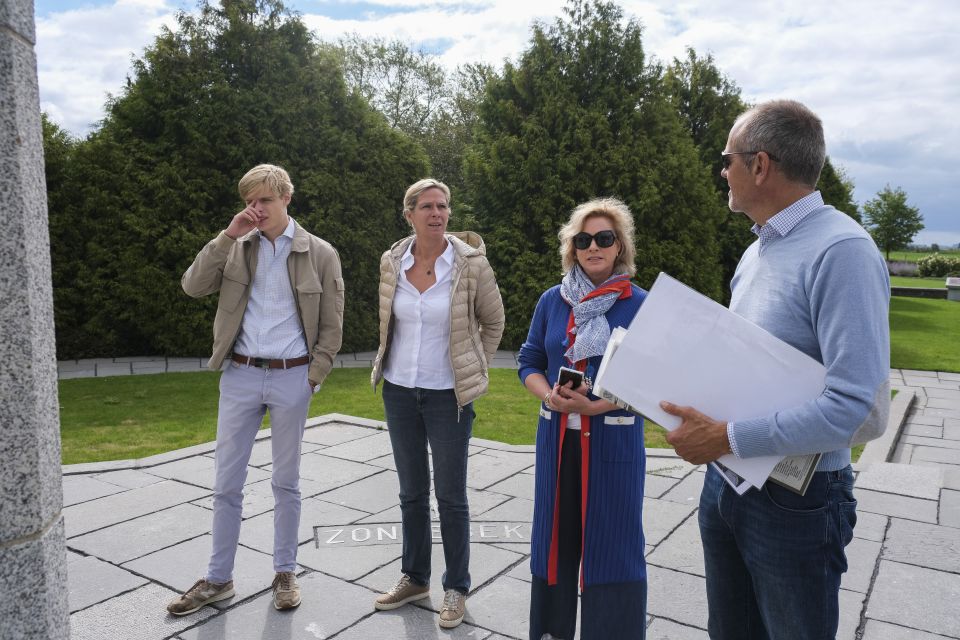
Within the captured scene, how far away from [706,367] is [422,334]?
6.14 feet

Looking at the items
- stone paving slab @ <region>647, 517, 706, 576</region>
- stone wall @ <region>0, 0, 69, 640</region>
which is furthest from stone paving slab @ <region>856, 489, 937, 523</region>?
stone wall @ <region>0, 0, 69, 640</region>

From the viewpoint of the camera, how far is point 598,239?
123 inches

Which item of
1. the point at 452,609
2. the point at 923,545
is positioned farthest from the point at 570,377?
the point at 923,545

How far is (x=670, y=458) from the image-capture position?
21.2 ft

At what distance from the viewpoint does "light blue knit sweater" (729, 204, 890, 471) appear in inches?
71.1

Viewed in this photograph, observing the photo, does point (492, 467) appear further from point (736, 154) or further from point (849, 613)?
point (736, 154)

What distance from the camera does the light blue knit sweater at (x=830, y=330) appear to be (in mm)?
1807

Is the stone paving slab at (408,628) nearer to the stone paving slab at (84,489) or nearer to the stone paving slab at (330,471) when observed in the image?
the stone paving slab at (330,471)

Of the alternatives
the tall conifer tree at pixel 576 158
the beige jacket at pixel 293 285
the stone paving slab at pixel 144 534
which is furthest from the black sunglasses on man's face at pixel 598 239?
the tall conifer tree at pixel 576 158

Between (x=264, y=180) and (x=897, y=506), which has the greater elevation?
(x=264, y=180)

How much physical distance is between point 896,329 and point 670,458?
1451 centimetres

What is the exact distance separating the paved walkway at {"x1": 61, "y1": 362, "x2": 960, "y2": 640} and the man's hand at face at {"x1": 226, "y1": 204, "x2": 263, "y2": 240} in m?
1.94

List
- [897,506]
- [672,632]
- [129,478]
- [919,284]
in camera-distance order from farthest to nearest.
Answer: [919,284] < [129,478] < [897,506] < [672,632]

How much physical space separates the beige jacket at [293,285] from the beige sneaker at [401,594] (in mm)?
1168
